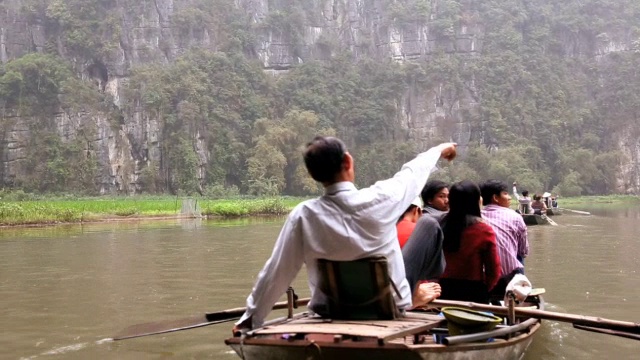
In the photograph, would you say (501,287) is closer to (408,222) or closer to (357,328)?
(408,222)

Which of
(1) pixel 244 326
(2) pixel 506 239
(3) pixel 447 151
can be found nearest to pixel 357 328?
(1) pixel 244 326

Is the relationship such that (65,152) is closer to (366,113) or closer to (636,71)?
(366,113)

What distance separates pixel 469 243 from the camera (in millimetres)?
3834

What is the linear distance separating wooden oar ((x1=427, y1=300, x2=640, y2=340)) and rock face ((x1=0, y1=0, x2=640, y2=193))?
140 feet

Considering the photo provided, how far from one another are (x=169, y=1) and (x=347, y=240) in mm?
50610

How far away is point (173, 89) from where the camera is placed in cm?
4500

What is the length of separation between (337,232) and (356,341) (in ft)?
1.38

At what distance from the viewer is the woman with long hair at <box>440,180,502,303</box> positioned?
12.3ft

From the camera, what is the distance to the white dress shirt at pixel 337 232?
2.77 metres

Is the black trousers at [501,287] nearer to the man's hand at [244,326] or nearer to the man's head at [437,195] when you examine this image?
the man's head at [437,195]

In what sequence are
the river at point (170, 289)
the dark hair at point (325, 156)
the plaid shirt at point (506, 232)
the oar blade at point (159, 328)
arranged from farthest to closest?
the river at point (170, 289)
the plaid shirt at point (506, 232)
the oar blade at point (159, 328)
the dark hair at point (325, 156)

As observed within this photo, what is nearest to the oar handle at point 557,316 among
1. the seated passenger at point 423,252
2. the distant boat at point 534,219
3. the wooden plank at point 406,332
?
the seated passenger at point 423,252

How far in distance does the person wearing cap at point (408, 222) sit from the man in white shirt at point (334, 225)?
999mm

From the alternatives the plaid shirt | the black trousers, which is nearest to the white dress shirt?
the plaid shirt
